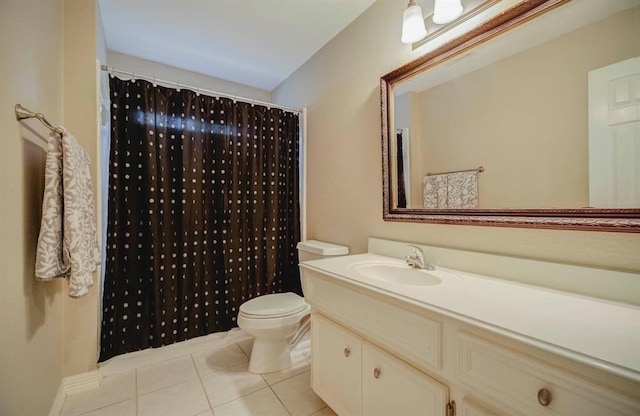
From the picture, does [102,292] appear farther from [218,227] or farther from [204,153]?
[204,153]

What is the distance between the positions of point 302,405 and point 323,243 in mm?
1035

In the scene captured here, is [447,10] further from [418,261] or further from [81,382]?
[81,382]

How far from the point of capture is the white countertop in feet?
1.79

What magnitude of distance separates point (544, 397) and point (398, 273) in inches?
29.1

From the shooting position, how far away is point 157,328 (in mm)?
1808

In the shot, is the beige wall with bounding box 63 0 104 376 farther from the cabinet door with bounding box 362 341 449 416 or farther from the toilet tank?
the cabinet door with bounding box 362 341 449 416

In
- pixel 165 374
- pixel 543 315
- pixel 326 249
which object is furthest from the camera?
pixel 326 249

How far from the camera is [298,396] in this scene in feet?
4.90

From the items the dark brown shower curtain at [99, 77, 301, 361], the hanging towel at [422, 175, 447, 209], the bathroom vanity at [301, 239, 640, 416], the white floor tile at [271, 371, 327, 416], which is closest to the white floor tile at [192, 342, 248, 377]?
the dark brown shower curtain at [99, 77, 301, 361]

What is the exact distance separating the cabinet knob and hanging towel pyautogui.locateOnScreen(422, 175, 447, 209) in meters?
0.84

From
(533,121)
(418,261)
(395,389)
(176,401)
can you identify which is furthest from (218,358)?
(533,121)

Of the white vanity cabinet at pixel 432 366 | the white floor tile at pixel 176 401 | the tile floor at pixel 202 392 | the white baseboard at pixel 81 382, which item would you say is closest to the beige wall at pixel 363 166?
the white vanity cabinet at pixel 432 366

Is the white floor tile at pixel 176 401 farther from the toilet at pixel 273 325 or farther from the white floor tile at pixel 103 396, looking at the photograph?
the toilet at pixel 273 325

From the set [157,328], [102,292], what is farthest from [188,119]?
[157,328]
